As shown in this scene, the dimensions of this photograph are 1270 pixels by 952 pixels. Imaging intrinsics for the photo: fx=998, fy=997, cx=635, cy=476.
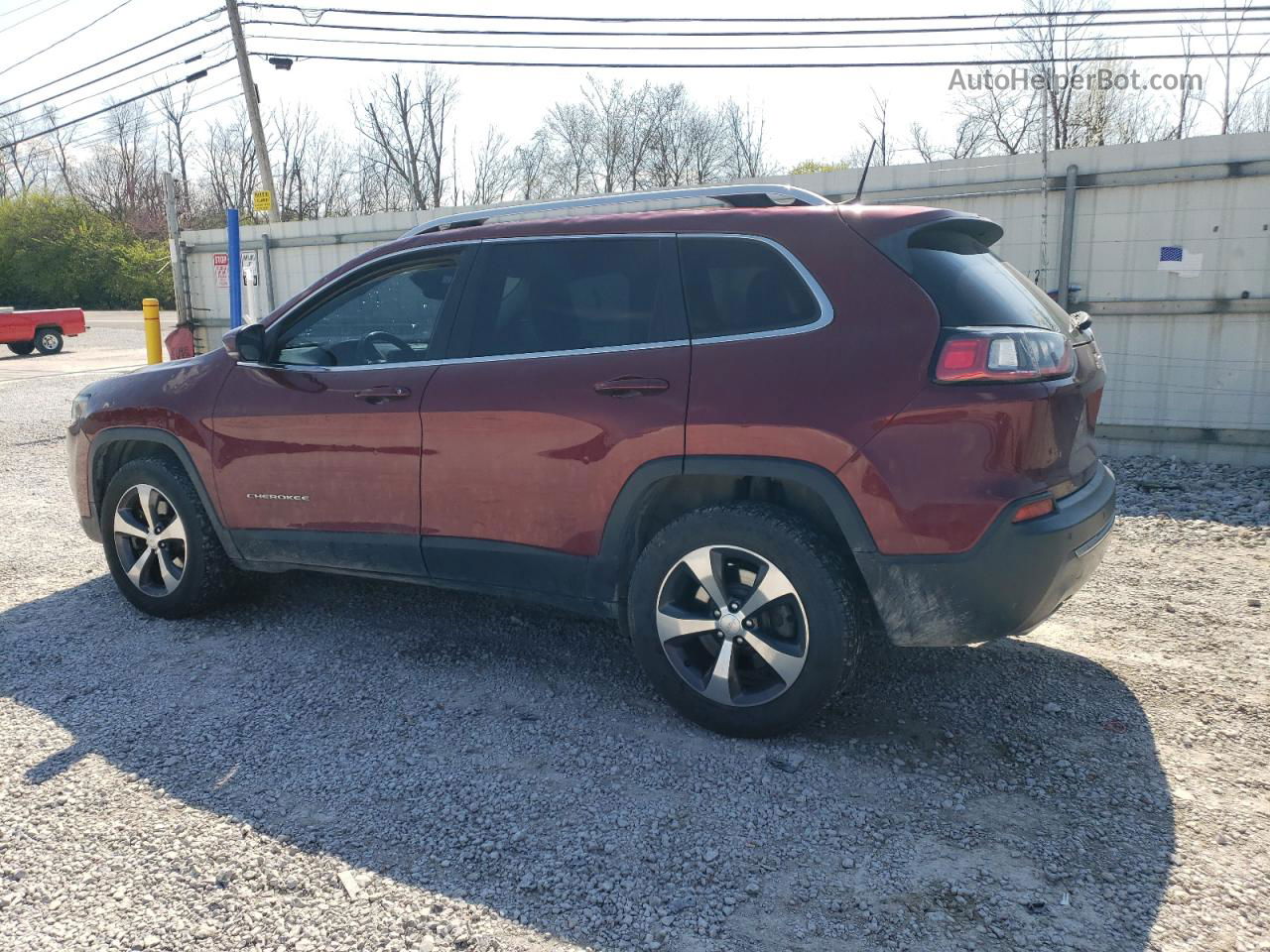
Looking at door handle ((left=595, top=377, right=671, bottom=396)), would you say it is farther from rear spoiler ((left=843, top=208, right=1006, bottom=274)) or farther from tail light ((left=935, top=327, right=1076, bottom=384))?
tail light ((left=935, top=327, right=1076, bottom=384))

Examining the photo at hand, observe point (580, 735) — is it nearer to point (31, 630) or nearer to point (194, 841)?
point (194, 841)

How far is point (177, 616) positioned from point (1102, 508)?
4.11 meters

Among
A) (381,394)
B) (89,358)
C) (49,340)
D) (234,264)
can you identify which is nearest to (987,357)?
(381,394)

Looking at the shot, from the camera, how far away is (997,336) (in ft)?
10.2

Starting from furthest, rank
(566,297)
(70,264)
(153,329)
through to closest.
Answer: (70,264)
(153,329)
(566,297)

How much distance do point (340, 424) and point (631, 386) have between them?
4.54ft

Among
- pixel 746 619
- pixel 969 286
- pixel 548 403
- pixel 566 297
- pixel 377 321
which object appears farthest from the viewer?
pixel 377 321

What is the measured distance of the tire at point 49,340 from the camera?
22.2m

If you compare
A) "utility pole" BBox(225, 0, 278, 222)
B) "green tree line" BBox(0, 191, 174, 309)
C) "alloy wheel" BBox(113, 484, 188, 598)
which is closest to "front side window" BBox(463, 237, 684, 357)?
"alloy wheel" BBox(113, 484, 188, 598)

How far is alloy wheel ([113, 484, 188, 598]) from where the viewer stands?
15.6ft

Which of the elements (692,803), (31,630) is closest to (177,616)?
(31,630)

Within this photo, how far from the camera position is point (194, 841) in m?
2.94

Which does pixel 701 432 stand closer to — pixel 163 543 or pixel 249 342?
pixel 249 342

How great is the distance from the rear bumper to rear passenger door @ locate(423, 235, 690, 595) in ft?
2.89
